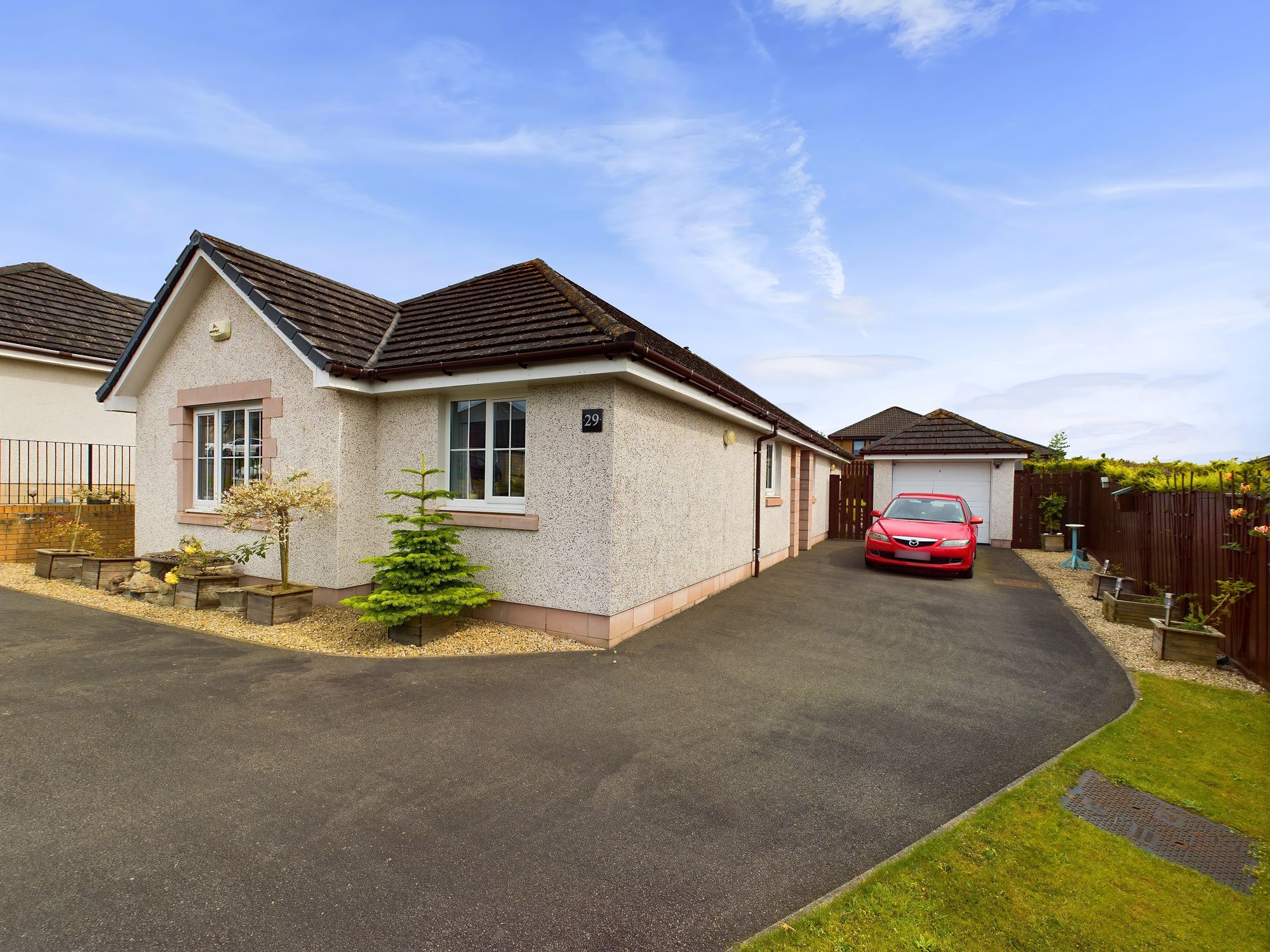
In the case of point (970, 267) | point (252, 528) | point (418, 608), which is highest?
point (970, 267)

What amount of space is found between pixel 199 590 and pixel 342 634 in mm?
2928

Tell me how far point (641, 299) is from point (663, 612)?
Result: 35.5 ft

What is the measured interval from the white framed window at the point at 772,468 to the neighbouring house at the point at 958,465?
24.6 ft

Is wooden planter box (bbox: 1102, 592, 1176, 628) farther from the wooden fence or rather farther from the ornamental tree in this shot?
the ornamental tree

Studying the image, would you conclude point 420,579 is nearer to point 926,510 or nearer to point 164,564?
point 164,564

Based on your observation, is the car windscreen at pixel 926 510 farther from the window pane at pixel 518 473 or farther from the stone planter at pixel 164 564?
the stone planter at pixel 164 564

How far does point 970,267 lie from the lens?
10062mm

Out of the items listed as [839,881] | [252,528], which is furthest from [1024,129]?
[252,528]

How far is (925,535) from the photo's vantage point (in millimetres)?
12281

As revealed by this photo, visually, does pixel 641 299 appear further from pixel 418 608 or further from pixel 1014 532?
pixel 1014 532

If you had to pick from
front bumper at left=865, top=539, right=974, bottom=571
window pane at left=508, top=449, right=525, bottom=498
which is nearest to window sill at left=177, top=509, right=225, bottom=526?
window pane at left=508, top=449, right=525, bottom=498

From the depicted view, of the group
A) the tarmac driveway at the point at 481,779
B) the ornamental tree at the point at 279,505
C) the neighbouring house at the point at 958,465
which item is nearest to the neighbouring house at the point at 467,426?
the ornamental tree at the point at 279,505

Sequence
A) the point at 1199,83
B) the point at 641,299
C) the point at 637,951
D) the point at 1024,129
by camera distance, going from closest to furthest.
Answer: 1. the point at 637,951
2. the point at 1199,83
3. the point at 1024,129
4. the point at 641,299

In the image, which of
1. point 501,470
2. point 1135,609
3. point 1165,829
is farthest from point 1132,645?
point 501,470
